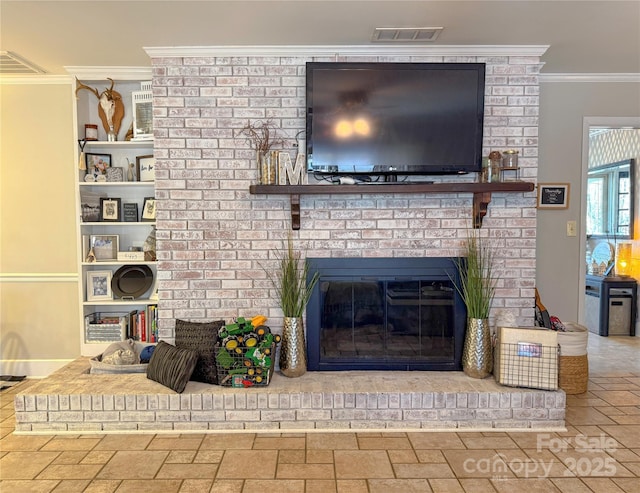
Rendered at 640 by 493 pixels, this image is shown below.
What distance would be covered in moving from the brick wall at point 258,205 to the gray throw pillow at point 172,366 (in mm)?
308

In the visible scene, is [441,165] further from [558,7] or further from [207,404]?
[207,404]

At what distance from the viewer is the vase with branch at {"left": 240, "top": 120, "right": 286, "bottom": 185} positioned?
281cm

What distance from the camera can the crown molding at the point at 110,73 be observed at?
3.23m

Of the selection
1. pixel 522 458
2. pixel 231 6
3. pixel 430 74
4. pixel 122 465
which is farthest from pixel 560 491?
pixel 231 6

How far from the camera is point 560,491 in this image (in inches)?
77.9

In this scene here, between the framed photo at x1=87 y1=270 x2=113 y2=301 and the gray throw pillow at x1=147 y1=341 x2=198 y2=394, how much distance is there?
0.92m

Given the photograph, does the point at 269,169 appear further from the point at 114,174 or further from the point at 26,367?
the point at 26,367

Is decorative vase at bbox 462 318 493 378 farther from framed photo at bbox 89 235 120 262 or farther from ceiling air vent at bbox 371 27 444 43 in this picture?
framed photo at bbox 89 235 120 262

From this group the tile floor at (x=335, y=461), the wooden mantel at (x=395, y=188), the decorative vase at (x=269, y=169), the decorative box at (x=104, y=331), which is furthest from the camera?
the decorative box at (x=104, y=331)

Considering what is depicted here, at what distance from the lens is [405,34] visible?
2.65m

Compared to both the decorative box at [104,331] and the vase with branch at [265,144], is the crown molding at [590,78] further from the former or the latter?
the decorative box at [104,331]

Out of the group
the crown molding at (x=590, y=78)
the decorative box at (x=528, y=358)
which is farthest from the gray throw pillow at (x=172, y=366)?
the crown molding at (x=590, y=78)

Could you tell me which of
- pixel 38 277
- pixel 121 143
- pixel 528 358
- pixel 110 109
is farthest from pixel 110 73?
pixel 528 358

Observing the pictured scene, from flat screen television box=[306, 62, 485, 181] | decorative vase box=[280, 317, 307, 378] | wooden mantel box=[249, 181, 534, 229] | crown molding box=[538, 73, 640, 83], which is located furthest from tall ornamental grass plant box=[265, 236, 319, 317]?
crown molding box=[538, 73, 640, 83]
